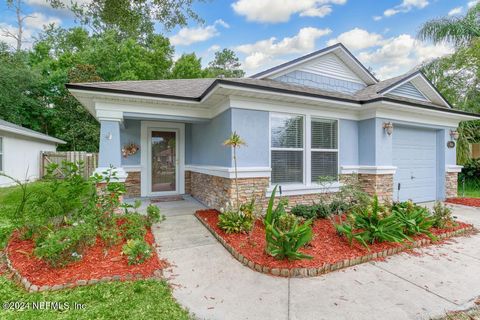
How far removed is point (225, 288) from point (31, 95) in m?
24.2

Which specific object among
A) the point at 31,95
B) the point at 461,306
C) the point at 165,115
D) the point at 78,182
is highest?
the point at 31,95

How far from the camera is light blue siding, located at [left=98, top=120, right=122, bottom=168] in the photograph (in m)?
6.03

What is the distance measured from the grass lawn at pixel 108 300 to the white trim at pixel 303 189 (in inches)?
146

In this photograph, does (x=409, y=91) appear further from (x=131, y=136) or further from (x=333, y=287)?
(x=131, y=136)

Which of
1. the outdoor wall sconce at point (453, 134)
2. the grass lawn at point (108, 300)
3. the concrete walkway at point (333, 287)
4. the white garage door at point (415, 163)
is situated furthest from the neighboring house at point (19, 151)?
the outdoor wall sconce at point (453, 134)

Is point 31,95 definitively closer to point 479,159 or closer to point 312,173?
point 312,173

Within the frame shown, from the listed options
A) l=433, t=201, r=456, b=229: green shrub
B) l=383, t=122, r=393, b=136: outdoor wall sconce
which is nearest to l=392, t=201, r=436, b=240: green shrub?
l=433, t=201, r=456, b=229: green shrub

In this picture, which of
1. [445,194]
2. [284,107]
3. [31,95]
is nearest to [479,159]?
[445,194]

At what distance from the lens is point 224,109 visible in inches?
241

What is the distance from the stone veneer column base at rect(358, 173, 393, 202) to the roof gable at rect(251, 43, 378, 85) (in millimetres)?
3750

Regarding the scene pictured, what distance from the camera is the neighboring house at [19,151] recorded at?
11.3 m

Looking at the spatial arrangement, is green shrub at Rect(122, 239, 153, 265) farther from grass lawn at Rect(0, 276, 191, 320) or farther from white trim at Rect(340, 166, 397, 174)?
white trim at Rect(340, 166, 397, 174)

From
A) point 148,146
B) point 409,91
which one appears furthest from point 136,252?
point 409,91

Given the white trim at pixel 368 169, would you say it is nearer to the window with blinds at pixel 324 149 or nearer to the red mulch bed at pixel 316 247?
the window with blinds at pixel 324 149
